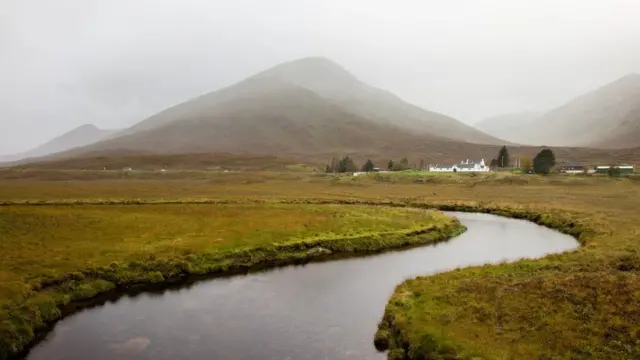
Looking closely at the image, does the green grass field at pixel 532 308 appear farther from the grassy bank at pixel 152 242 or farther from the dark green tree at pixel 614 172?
the dark green tree at pixel 614 172

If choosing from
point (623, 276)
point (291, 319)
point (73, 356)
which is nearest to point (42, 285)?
point (73, 356)

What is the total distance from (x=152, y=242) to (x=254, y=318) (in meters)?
20.4

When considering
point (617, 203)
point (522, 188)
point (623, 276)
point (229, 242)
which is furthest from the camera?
point (522, 188)

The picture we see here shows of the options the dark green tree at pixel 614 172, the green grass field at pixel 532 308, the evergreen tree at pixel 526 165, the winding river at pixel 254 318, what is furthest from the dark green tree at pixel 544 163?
the winding river at pixel 254 318

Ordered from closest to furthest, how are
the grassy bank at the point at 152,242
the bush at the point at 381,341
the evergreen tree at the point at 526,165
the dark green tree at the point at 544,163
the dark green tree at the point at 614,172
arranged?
the bush at the point at 381,341, the grassy bank at the point at 152,242, the dark green tree at the point at 614,172, the dark green tree at the point at 544,163, the evergreen tree at the point at 526,165

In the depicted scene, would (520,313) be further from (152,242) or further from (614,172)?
(614,172)

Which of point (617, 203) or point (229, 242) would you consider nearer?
point (229, 242)

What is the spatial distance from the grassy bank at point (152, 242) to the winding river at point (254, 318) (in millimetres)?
2391

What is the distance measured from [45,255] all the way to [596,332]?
127 ft

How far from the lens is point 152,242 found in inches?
1785

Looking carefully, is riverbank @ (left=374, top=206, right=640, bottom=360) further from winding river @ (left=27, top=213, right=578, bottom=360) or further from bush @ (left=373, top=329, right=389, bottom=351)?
winding river @ (left=27, top=213, right=578, bottom=360)

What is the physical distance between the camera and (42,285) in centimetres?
3195

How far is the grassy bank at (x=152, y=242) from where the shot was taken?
102ft

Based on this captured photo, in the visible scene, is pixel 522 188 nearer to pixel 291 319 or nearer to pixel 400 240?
pixel 400 240
